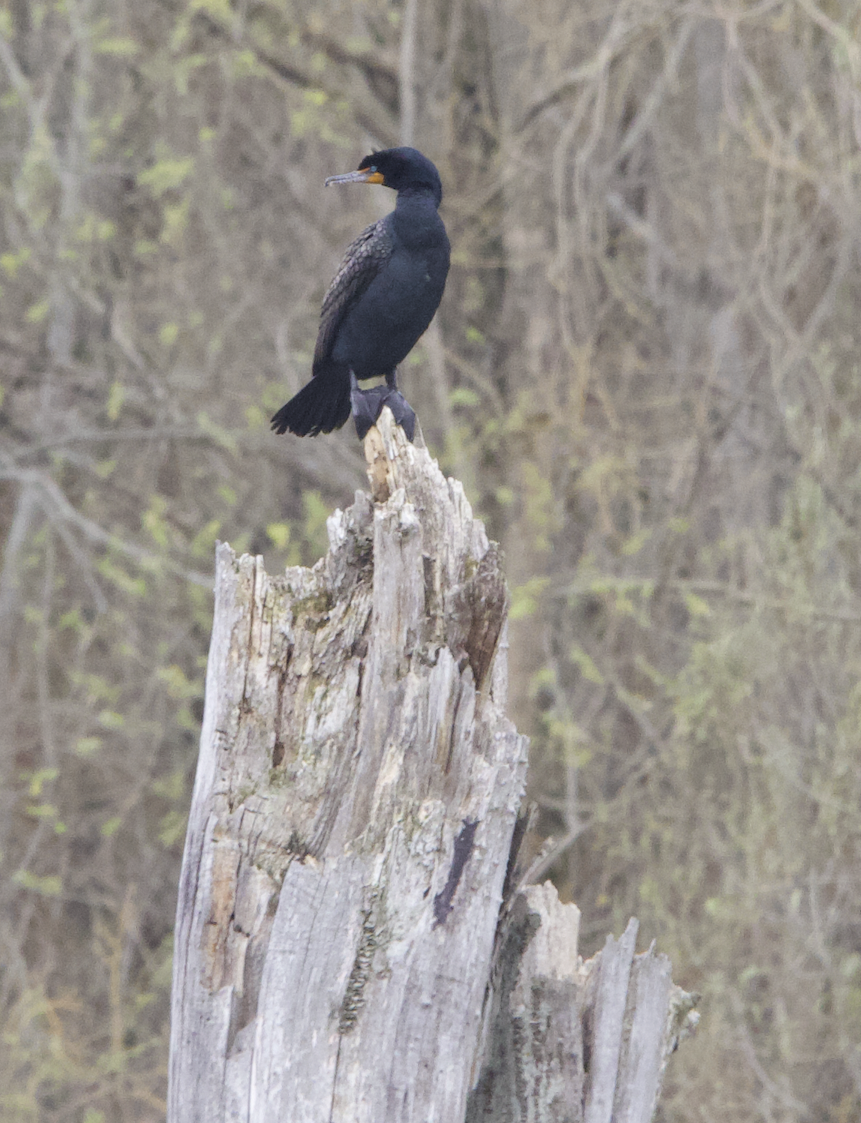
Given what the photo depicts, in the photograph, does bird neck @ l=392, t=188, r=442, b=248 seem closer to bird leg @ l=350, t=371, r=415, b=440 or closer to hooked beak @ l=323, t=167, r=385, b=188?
hooked beak @ l=323, t=167, r=385, b=188

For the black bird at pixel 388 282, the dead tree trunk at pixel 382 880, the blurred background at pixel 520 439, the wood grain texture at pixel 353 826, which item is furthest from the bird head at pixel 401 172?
the blurred background at pixel 520 439

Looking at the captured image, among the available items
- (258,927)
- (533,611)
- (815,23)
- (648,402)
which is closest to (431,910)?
(258,927)

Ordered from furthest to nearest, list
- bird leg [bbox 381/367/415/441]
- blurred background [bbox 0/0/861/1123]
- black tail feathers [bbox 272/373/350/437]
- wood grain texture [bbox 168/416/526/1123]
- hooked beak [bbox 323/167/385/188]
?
blurred background [bbox 0/0/861/1123], black tail feathers [bbox 272/373/350/437], hooked beak [bbox 323/167/385/188], bird leg [bbox 381/367/415/441], wood grain texture [bbox 168/416/526/1123]

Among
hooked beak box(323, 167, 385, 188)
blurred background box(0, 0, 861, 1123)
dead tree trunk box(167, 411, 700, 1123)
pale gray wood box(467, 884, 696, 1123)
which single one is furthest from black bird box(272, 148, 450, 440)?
blurred background box(0, 0, 861, 1123)

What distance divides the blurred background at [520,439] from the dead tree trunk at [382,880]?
3964 millimetres

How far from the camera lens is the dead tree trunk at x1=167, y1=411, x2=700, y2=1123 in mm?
2680

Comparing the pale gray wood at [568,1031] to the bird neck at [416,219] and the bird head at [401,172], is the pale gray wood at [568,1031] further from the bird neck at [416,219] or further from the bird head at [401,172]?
the bird head at [401,172]

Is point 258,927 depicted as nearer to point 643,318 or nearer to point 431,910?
point 431,910

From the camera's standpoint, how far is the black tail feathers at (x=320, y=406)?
4535 millimetres

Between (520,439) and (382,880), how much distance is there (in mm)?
5070

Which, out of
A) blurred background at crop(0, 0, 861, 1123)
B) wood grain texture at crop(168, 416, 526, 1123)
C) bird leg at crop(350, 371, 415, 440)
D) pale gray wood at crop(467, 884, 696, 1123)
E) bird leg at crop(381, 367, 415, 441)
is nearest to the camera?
wood grain texture at crop(168, 416, 526, 1123)

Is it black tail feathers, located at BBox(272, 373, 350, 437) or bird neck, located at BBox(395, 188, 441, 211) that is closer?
bird neck, located at BBox(395, 188, 441, 211)

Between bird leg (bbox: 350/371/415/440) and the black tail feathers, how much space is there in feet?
0.45

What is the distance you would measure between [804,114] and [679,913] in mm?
3914
